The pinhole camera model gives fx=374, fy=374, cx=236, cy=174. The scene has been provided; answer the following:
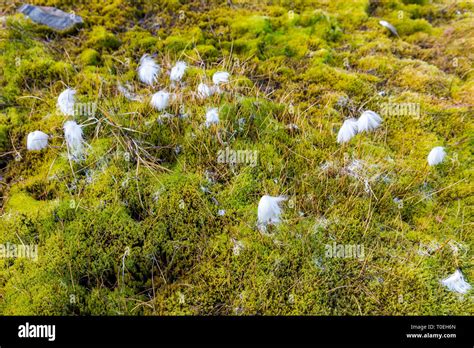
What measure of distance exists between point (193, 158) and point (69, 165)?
1.39 metres

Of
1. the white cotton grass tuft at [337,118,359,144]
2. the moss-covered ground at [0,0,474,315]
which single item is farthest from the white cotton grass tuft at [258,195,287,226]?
the white cotton grass tuft at [337,118,359,144]

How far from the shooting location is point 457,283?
11.2ft

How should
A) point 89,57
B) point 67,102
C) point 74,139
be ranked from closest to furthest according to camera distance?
point 74,139 → point 67,102 → point 89,57

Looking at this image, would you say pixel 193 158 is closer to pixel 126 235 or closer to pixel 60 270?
pixel 126 235

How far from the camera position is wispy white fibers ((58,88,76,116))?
4617 millimetres

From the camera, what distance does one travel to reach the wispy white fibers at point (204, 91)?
4.76m

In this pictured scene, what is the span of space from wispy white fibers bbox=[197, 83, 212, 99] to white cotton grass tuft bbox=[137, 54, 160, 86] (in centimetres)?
78

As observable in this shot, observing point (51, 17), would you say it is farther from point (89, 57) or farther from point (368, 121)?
point (368, 121)

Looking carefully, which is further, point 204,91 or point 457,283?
point 204,91

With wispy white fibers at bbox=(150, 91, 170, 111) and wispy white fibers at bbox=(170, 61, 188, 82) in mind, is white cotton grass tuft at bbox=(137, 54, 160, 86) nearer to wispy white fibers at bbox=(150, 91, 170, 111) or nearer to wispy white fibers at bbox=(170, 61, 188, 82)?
wispy white fibers at bbox=(170, 61, 188, 82)

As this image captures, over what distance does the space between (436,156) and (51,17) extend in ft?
19.8

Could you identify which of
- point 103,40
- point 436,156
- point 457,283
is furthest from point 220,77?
point 457,283

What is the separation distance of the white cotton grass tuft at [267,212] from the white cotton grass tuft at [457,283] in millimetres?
1646

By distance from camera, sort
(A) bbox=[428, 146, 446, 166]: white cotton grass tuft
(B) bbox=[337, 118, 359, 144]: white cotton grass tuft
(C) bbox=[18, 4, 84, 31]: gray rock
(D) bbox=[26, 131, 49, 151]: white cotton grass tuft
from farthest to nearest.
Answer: (C) bbox=[18, 4, 84, 31]: gray rock → (B) bbox=[337, 118, 359, 144]: white cotton grass tuft → (D) bbox=[26, 131, 49, 151]: white cotton grass tuft → (A) bbox=[428, 146, 446, 166]: white cotton grass tuft
